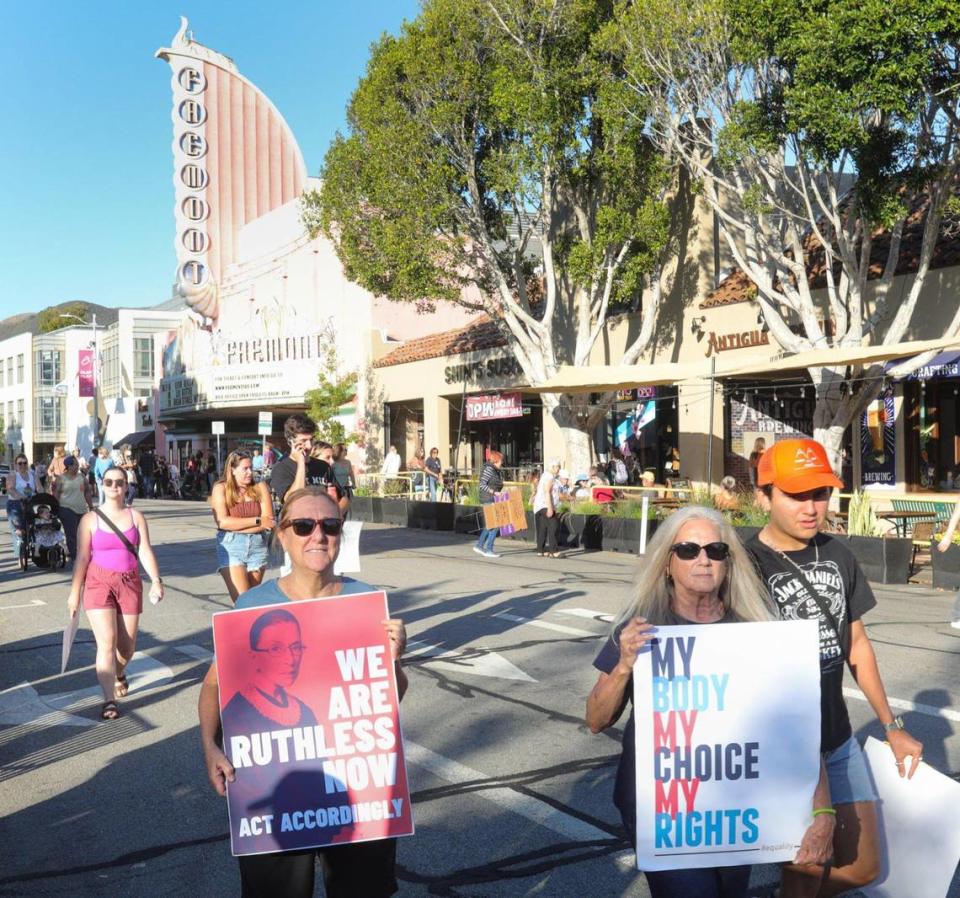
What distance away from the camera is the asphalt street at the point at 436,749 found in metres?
4.77

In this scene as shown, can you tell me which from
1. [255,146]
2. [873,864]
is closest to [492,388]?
[255,146]

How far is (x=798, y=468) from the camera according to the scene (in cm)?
358

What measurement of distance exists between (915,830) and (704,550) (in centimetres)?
111

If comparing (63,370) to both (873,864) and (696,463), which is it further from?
(873,864)

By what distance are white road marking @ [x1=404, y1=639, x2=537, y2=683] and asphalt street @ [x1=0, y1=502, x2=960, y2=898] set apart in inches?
1.0

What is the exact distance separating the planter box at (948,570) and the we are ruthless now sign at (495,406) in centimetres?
1584

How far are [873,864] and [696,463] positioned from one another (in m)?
22.2

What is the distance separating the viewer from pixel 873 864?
3428 mm

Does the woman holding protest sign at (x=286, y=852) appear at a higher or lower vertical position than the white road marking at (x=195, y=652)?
higher

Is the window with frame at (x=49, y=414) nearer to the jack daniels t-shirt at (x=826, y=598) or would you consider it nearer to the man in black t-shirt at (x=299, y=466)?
the man in black t-shirt at (x=299, y=466)

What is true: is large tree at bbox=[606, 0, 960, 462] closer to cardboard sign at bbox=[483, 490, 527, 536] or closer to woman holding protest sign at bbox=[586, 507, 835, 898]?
cardboard sign at bbox=[483, 490, 527, 536]

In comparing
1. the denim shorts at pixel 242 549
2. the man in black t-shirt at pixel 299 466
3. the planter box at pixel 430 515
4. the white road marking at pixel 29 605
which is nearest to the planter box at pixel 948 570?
the man in black t-shirt at pixel 299 466

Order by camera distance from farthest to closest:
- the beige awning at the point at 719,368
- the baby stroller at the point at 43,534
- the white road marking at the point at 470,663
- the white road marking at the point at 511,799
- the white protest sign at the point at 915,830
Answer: the baby stroller at the point at 43,534
the beige awning at the point at 719,368
the white road marking at the point at 470,663
the white road marking at the point at 511,799
the white protest sign at the point at 915,830

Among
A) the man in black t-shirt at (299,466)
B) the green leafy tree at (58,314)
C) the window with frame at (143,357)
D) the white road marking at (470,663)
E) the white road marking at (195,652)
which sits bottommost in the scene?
the white road marking at (195,652)
